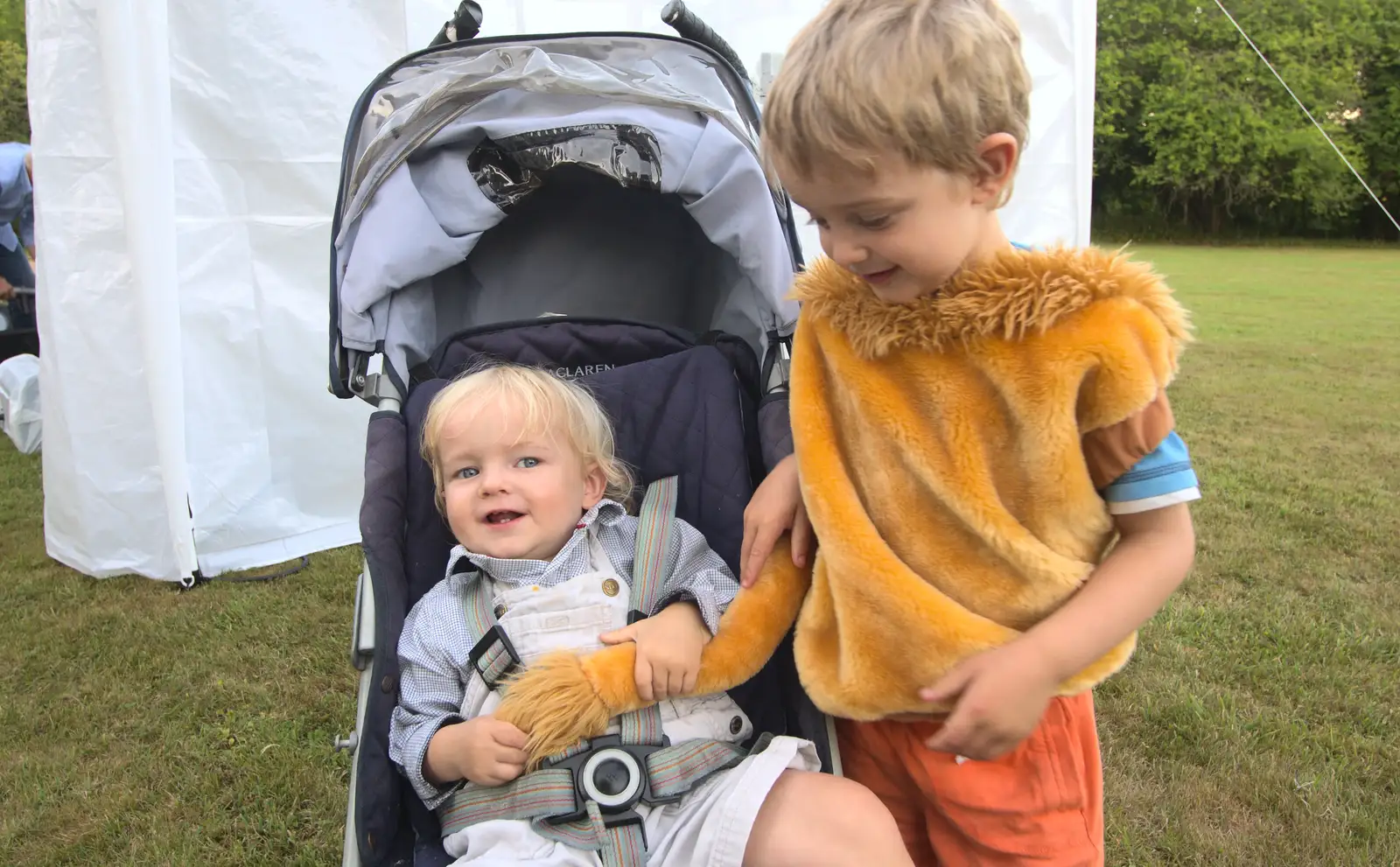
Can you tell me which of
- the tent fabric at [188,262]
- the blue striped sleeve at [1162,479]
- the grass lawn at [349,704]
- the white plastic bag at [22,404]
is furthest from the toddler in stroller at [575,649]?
the white plastic bag at [22,404]

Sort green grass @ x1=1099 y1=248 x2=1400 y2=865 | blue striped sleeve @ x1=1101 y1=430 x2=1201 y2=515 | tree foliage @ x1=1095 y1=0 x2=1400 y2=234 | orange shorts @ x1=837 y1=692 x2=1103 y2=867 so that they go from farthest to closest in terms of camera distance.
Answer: tree foliage @ x1=1095 y1=0 x2=1400 y2=234
green grass @ x1=1099 y1=248 x2=1400 y2=865
orange shorts @ x1=837 y1=692 x2=1103 y2=867
blue striped sleeve @ x1=1101 y1=430 x2=1201 y2=515

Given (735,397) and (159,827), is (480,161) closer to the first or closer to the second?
(735,397)

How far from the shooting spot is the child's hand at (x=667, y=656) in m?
1.44

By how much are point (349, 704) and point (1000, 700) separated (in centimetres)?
219

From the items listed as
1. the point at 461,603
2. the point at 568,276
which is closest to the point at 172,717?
the point at 461,603

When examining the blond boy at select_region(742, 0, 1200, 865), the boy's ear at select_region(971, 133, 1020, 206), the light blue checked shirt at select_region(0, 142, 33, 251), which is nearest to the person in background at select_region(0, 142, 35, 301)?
the light blue checked shirt at select_region(0, 142, 33, 251)

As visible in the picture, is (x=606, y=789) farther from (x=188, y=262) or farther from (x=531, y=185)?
Answer: (x=188, y=262)

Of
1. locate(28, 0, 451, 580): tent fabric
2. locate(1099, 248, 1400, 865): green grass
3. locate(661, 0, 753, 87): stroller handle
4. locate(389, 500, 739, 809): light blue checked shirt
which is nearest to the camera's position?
locate(389, 500, 739, 809): light blue checked shirt

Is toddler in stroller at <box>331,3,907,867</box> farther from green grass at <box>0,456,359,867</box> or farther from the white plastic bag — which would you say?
the white plastic bag

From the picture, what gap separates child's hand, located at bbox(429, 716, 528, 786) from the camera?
1.39m

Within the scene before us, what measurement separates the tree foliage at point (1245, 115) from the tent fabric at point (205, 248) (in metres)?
26.5

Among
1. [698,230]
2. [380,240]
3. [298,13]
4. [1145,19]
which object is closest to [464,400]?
[380,240]

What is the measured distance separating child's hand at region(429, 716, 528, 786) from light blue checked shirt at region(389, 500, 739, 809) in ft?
0.26

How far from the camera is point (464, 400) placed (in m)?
1.73
